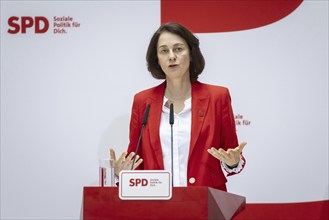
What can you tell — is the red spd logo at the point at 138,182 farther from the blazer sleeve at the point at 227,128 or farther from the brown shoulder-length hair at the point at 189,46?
the brown shoulder-length hair at the point at 189,46

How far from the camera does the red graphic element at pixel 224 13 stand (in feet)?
12.7

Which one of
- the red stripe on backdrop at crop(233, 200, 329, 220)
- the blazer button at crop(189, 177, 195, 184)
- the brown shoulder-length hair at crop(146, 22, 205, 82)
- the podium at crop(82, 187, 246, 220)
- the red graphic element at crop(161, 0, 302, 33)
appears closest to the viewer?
the podium at crop(82, 187, 246, 220)

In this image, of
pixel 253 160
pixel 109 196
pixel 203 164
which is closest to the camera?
pixel 109 196

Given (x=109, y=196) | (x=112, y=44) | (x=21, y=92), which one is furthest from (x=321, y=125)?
Answer: (x=109, y=196)

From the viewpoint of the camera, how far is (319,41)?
3844 mm

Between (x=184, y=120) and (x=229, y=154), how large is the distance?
1.55 feet

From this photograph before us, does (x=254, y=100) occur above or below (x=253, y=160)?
above

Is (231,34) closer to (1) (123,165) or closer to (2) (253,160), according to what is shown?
(2) (253,160)

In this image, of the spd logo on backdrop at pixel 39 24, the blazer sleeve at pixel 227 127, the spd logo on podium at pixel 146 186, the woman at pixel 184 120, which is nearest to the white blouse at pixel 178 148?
the woman at pixel 184 120

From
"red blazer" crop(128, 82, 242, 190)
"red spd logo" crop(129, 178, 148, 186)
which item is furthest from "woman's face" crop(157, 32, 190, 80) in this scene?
"red spd logo" crop(129, 178, 148, 186)

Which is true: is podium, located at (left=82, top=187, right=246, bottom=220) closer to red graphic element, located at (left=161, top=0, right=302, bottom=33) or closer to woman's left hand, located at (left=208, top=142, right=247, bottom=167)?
woman's left hand, located at (left=208, top=142, right=247, bottom=167)

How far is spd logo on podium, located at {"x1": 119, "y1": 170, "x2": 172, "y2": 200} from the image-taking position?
67.9 inches

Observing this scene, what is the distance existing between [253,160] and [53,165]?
1.43 meters

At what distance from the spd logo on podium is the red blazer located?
41.7 inches
